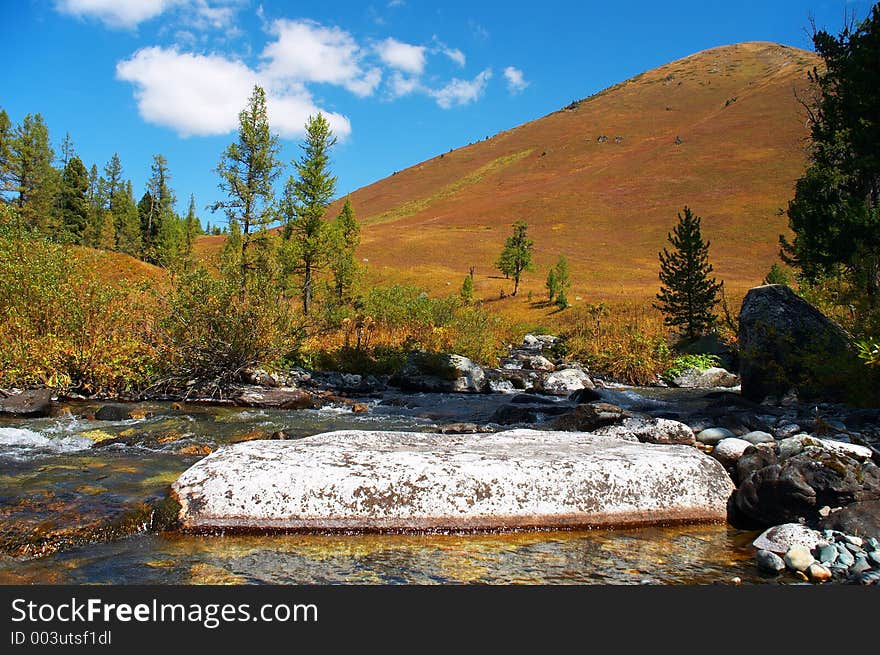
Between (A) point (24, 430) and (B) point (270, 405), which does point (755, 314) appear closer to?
(B) point (270, 405)

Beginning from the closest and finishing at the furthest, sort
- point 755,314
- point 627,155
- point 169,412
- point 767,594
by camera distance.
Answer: point 767,594 → point 169,412 → point 755,314 → point 627,155

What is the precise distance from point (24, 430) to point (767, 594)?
11419mm

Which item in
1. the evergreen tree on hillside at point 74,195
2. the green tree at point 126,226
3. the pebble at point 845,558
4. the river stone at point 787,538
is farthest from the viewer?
the green tree at point 126,226

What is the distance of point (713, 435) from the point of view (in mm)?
8523

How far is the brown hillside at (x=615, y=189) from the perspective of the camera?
81312mm

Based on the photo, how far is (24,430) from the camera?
10.1 metres

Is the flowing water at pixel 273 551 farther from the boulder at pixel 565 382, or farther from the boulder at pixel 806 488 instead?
the boulder at pixel 565 382

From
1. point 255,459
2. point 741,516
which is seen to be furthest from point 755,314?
point 255,459

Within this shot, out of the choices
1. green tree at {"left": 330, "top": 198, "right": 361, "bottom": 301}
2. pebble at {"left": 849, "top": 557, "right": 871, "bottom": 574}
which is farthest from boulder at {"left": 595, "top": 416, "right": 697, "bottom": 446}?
green tree at {"left": 330, "top": 198, "right": 361, "bottom": 301}

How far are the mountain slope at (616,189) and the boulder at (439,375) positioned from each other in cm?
3922

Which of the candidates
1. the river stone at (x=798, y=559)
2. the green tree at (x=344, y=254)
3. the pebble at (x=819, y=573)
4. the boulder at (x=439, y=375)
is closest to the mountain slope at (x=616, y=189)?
the green tree at (x=344, y=254)

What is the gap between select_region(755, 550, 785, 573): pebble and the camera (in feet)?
16.3

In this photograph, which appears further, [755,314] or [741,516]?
[755,314]

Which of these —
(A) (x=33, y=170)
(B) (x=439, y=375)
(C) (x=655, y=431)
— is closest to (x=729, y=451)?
(C) (x=655, y=431)
